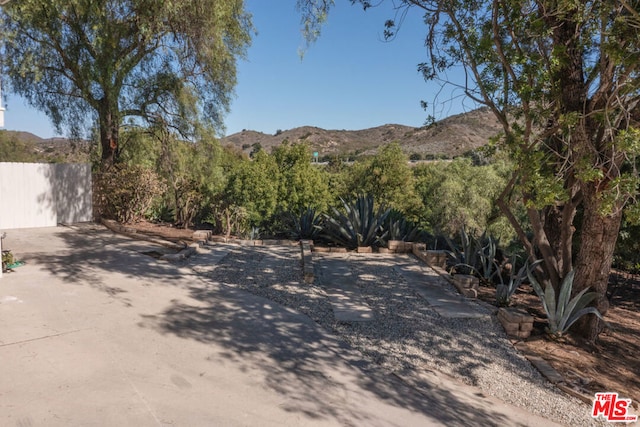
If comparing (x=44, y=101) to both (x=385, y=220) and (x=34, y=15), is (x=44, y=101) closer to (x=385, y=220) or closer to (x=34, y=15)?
(x=34, y=15)

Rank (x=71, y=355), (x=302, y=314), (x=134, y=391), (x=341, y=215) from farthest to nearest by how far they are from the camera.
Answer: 1. (x=341, y=215)
2. (x=302, y=314)
3. (x=71, y=355)
4. (x=134, y=391)

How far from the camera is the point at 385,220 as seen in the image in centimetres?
960

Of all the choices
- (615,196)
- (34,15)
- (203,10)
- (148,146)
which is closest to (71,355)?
(615,196)

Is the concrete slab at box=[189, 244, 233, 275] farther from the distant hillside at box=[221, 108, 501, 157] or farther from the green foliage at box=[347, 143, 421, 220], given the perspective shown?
the distant hillside at box=[221, 108, 501, 157]

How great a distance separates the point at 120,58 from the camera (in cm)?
1081

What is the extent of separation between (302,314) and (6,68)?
11.0 metres

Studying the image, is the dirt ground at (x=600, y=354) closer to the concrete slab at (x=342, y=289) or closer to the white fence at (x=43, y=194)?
the concrete slab at (x=342, y=289)

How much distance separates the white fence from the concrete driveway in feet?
18.9

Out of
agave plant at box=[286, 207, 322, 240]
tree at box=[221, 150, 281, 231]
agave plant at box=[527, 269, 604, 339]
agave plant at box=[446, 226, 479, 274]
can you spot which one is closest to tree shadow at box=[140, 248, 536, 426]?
agave plant at box=[527, 269, 604, 339]

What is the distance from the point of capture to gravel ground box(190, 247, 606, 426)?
3561 mm

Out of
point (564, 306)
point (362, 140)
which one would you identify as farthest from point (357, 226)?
point (362, 140)

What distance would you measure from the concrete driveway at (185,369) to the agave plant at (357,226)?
13.1 feet

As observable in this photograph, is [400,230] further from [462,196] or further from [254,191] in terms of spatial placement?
[462,196]

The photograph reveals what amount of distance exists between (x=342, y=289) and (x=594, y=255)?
10.7ft
